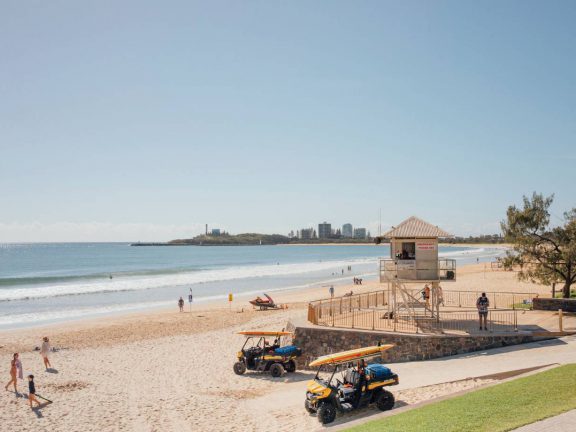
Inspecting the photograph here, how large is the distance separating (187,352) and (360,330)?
9.24 m

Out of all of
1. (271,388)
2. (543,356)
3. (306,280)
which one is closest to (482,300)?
(543,356)

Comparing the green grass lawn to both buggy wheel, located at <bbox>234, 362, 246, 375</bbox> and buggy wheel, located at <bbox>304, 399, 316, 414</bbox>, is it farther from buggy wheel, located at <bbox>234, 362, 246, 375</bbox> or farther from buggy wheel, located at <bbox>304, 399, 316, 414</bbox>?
buggy wheel, located at <bbox>234, 362, 246, 375</bbox>

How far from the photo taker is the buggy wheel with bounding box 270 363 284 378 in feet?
59.0

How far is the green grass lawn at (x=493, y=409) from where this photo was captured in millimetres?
9117

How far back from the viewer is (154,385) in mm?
17766

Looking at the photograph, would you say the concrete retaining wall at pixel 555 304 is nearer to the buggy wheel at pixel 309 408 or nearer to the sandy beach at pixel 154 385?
the sandy beach at pixel 154 385

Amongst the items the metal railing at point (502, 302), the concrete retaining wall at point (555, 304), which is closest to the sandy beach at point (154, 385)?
the metal railing at point (502, 302)

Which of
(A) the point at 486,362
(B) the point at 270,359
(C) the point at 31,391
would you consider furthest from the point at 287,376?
(C) the point at 31,391

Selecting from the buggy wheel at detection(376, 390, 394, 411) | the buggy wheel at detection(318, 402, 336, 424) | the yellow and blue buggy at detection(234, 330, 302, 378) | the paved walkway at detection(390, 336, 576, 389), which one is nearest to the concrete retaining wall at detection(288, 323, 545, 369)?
the paved walkway at detection(390, 336, 576, 389)

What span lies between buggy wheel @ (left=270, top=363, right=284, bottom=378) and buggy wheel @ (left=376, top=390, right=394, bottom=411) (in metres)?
5.99

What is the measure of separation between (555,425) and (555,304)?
1577 centimetres

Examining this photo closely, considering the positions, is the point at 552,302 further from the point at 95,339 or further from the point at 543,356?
the point at 95,339

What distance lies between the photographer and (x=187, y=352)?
23078 millimetres

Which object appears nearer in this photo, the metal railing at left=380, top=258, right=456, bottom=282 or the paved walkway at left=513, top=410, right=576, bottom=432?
the paved walkway at left=513, top=410, right=576, bottom=432
